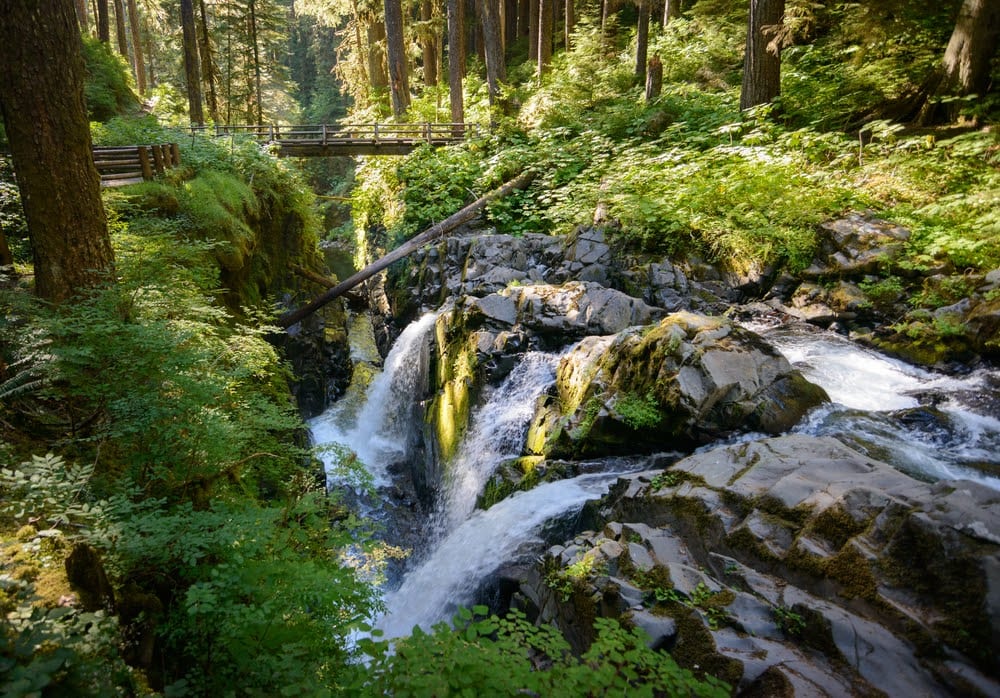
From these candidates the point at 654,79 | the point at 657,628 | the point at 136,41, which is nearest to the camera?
the point at 657,628

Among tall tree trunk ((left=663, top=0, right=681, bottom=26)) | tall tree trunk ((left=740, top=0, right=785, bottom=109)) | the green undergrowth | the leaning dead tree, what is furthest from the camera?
tall tree trunk ((left=663, top=0, right=681, bottom=26))

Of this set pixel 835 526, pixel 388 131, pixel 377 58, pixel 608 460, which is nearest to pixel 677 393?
pixel 608 460

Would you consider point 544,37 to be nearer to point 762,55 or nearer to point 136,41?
point 762,55

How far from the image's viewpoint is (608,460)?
6773 mm

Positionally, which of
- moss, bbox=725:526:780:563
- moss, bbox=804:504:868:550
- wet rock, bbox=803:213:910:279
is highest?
wet rock, bbox=803:213:910:279

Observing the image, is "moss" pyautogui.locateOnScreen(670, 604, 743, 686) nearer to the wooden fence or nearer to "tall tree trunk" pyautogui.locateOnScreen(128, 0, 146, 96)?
the wooden fence

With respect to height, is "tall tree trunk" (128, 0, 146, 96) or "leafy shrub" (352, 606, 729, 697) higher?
"tall tree trunk" (128, 0, 146, 96)

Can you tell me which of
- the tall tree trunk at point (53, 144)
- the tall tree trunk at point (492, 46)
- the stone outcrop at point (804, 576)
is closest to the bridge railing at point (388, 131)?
the tall tree trunk at point (492, 46)

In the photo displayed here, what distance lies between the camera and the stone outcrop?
9.78ft

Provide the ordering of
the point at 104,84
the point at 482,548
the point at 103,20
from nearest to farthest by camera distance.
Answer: the point at 482,548 < the point at 104,84 < the point at 103,20

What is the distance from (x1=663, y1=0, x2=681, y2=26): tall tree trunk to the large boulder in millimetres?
18810

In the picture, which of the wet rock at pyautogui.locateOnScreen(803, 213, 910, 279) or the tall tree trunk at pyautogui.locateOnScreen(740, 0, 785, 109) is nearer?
the wet rock at pyautogui.locateOnScreen(803, 213, 910, 279)

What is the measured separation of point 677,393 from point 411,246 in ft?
32.2

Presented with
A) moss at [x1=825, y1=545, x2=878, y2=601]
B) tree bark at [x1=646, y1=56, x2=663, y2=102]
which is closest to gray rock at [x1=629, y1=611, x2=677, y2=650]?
moss at [x1=825, y1=545, x2=878, y2=601]
